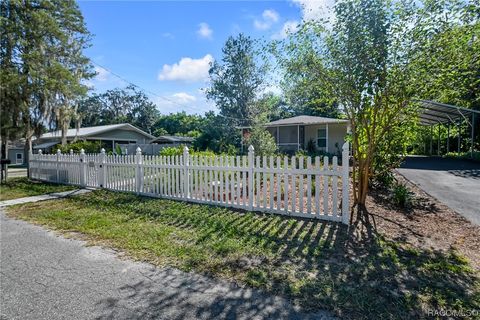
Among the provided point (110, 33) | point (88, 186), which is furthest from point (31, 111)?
point (88, 186)

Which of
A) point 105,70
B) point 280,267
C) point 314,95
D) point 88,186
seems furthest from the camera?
point 105,70

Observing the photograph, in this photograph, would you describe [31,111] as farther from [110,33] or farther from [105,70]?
[105,70]

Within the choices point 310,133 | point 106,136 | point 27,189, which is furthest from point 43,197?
point 106,136

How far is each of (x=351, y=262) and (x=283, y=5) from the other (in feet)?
21.4

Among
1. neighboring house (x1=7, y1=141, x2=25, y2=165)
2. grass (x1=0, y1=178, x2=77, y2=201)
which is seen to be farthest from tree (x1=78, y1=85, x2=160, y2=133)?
grass (x1=0, y1=178, x2=77, y2=201)

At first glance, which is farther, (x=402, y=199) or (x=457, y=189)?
(x=457, y=189)

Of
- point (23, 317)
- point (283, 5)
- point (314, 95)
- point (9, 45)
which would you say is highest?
point (9, 45)

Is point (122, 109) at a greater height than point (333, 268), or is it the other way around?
point (122, 109)

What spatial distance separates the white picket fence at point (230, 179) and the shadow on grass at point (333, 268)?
0.43 meters

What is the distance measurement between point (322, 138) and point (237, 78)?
15985 mm

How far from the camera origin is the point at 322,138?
70.2 feet

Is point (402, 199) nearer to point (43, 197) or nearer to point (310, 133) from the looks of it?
point (43, 197)

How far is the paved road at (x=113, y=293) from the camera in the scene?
8.04 ft

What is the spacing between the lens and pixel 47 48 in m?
12.3
